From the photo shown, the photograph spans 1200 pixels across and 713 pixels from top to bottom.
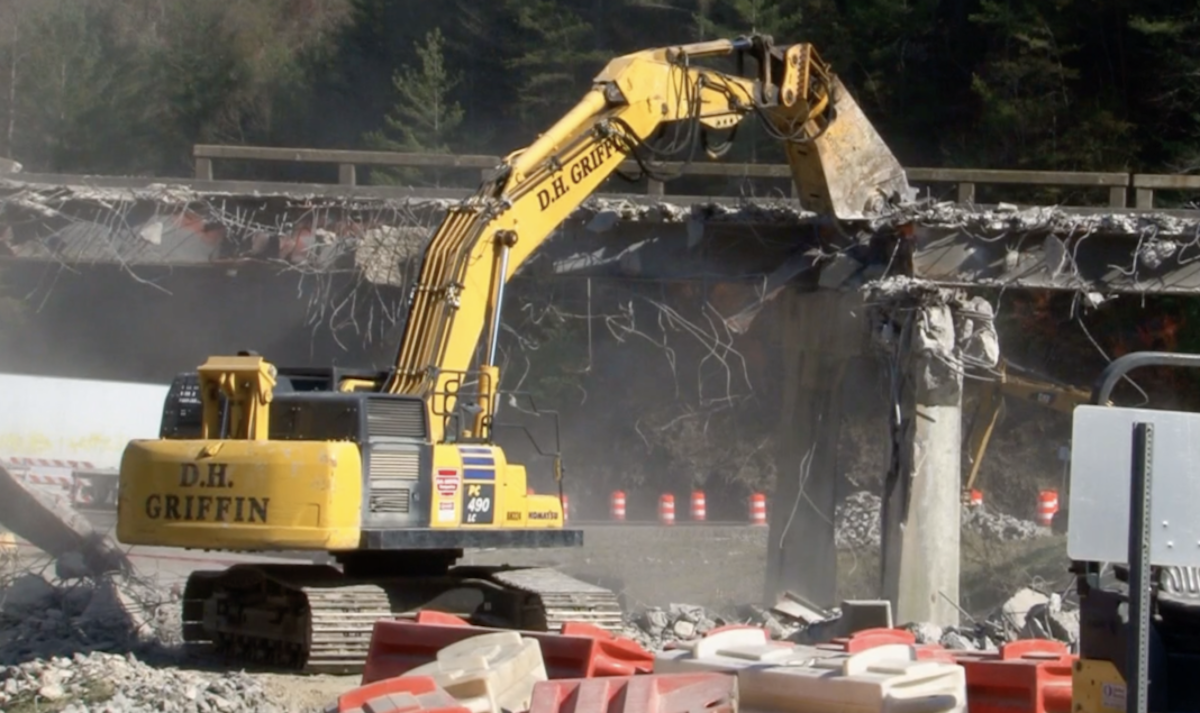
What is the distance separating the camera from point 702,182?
3628cm

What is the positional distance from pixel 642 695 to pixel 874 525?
20.8 metres

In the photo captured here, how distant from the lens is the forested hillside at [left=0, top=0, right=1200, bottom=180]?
1318 inches

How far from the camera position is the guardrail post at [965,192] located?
637 inches

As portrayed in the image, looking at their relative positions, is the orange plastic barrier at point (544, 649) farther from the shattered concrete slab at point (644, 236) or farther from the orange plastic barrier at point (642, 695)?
the shattered concrete slab at point (644, 236)

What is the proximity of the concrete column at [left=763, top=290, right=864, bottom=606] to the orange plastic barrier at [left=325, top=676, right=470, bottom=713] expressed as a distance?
11.4 meters

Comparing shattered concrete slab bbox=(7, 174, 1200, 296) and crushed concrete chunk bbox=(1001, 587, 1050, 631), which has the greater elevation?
shattered concrete slab bbox=(7, 174, 1200, 296)

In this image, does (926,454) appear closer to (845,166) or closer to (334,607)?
(845,166)

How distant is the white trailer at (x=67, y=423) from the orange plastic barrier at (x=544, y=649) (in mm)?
22647

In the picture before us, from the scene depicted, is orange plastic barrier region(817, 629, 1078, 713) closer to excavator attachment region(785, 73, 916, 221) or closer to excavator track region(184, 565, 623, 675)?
excavator track region(184, 565, 623, 675)

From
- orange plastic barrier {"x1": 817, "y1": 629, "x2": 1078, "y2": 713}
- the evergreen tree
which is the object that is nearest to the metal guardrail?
orange plastic barrier {"x1": 817, "y1": 629, "x2": 1078, "y2": 713}

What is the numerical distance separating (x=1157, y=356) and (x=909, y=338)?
999cm

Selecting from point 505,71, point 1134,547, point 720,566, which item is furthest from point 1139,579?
point 505,71

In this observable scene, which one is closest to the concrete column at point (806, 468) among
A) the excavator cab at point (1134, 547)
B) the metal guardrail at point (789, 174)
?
the metal guardrail at point (789, 174)

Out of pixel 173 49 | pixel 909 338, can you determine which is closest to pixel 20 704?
pixel 909 338
